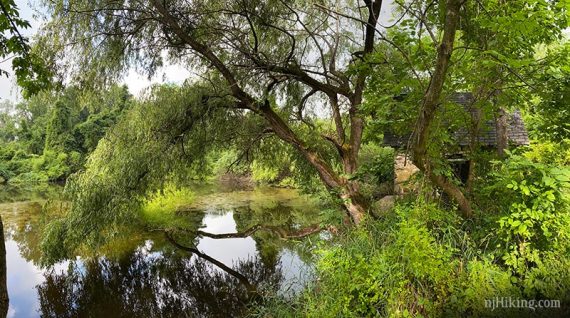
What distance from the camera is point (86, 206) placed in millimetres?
6012

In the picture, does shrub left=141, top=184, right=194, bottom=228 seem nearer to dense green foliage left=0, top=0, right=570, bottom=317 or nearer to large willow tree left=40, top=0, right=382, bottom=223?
dense green foliage left=0, top=0, right=570, bottom=317

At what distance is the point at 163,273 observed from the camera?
7.87 meters

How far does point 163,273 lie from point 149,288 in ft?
2.46

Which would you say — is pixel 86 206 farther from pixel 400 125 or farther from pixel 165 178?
pixel 400 125

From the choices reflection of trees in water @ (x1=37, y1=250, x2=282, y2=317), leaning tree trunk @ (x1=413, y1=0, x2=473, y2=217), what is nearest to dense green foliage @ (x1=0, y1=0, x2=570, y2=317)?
leaning tree trunk @ (x1=413, y1=0, x2=473, y2=217)

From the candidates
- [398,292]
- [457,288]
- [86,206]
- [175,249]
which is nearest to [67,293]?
[86,206]

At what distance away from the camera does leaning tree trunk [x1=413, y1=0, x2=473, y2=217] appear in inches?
99.5

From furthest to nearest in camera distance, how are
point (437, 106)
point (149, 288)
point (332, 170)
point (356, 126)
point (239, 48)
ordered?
point (149, 288)
point (356, 126)
point (332, 170)
point (239, 48)
point (437, 106)

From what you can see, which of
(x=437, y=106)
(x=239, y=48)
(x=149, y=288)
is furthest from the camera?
(x=149, y=288)

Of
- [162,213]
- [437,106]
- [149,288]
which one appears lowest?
[149,288]

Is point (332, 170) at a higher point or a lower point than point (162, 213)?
higher

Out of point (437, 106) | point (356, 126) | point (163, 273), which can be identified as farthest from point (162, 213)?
point (437, 106)

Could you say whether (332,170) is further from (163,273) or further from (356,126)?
(163,273)

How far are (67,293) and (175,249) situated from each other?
2721 millimetres
